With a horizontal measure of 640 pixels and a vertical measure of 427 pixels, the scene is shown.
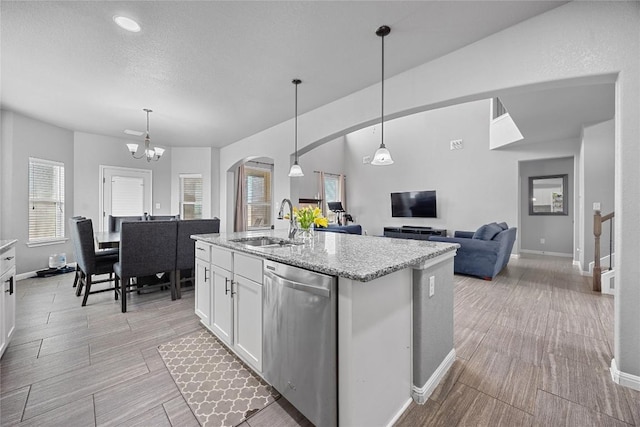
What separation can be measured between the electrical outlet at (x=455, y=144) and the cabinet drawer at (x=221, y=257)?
6.77m

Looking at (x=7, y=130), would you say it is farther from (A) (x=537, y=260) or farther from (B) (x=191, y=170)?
(A) (x=537, y=260)

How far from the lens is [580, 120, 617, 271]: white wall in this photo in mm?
4352

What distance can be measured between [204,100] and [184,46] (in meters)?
1.38

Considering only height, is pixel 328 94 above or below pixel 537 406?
above

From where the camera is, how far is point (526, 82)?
217cm

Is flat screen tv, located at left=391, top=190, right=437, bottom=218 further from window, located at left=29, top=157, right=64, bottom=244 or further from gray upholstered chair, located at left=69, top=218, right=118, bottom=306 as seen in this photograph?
window, located at left=29, top=157, right=64, bottom=244

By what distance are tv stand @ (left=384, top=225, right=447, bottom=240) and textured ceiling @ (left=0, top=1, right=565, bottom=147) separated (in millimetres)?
4268

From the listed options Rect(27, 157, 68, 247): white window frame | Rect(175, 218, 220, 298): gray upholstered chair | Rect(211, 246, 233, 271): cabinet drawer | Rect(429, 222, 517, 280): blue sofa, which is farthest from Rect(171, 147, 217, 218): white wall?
Rect(429, 222, 517, 280): blue sofa

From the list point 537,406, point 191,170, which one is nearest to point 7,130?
point 191,170

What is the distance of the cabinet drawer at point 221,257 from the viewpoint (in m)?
2.09

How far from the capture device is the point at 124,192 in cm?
597

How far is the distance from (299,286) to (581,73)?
8.25 ft

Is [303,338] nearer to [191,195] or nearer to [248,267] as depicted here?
[248,267]

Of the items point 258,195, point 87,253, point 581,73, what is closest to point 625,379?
point 581,73
